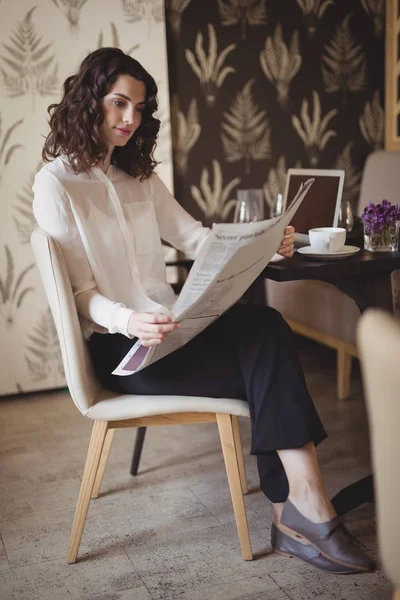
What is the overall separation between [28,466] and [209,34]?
1.82 meters

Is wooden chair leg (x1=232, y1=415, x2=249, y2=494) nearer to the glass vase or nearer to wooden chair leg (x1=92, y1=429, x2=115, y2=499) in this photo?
wooden chair leg (x1=92, y1=429, x2=115, y2=499)

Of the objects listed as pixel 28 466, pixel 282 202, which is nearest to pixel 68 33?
pixel 282 202

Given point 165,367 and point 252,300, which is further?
point 252,300

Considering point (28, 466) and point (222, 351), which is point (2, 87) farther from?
point (222, 351)

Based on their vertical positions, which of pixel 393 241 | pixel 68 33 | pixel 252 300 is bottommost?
pixel 252 300

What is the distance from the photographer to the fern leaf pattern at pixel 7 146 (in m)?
2.64

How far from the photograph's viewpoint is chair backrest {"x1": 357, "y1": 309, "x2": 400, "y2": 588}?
0.67 metres

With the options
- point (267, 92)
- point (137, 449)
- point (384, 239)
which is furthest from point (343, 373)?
point (267, 92)

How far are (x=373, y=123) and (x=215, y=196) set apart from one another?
82 cm

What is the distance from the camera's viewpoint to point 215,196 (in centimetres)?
304

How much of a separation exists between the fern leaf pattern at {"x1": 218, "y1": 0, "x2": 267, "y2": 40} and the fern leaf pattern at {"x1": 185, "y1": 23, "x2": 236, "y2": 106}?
0.07 metres

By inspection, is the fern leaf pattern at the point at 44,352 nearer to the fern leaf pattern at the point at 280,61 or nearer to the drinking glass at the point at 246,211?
the drinking glass at the point at 246,211

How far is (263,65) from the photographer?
3010 millimetres

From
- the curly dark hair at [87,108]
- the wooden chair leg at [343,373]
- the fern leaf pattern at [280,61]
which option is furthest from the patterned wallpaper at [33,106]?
the wooden chair leg at [343,373]
